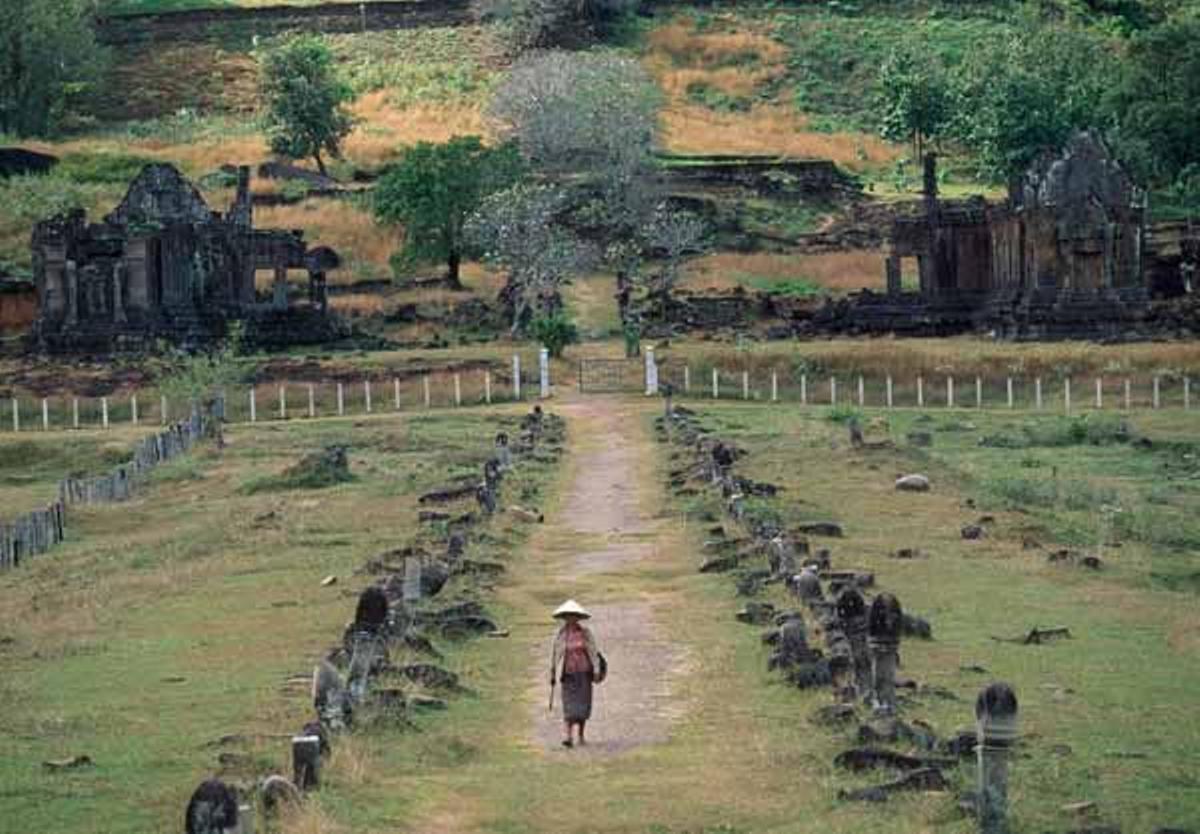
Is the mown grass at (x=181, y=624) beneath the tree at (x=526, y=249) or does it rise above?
beneath

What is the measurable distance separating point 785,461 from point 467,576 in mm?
19163

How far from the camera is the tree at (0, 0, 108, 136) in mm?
121625

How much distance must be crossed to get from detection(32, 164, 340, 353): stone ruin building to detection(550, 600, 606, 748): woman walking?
61.1m

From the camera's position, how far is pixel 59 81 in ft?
424

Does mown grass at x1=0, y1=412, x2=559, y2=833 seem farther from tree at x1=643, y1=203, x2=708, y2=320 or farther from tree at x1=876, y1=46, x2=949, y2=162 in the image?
tree at x1=876, y1=46, x2=949, y2=162

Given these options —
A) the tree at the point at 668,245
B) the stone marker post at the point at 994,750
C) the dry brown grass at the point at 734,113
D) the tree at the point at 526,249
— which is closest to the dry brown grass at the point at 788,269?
the tree at the point at 668,245

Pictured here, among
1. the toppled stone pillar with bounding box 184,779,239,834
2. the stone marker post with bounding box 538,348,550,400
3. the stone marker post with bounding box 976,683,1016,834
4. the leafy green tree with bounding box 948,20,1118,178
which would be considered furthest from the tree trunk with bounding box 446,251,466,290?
the toppled stone pillar with bounding box 184,779,239,834

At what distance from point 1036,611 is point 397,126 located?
3811 inches

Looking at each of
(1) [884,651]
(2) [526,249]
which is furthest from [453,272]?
(1) [884,651]

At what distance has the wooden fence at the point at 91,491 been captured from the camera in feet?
145

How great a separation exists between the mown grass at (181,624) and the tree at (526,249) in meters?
25.8

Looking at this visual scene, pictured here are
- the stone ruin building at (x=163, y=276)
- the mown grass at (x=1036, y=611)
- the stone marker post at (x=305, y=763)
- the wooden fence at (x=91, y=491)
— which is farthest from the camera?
the stone ruin building at (x=163, y=276)

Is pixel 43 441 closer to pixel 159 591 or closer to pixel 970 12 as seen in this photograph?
pixel 159 591

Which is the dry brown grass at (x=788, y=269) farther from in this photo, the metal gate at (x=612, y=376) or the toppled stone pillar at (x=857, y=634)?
the toppled stone pillar at (x=857, y=634)
